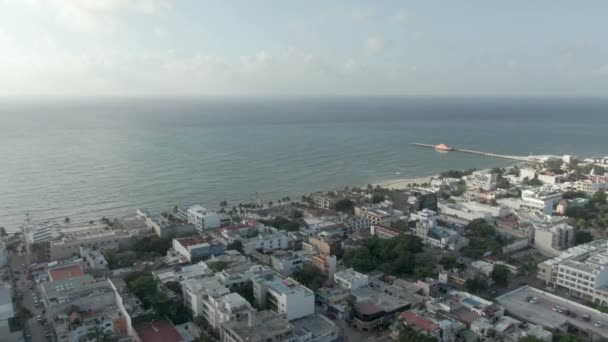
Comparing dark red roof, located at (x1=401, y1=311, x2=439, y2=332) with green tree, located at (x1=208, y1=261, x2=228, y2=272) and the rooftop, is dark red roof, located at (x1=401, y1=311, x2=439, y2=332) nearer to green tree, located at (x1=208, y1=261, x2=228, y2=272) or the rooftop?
green tree, located at (x1=208, y1=261, x2=228, y2=272)

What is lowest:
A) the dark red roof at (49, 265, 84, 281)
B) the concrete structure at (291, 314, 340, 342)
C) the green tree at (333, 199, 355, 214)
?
the green tree at (333, 199, 355, 214)

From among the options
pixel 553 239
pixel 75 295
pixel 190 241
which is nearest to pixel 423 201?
pixel 553 239

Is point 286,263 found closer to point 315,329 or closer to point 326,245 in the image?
point 326,245

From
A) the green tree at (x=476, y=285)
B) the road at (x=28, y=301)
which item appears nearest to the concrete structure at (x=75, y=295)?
the road at (x=28, y=301)

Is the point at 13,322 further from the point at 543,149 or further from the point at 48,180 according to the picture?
the point at 543,149

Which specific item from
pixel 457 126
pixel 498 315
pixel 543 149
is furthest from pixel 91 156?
pixel 457 126

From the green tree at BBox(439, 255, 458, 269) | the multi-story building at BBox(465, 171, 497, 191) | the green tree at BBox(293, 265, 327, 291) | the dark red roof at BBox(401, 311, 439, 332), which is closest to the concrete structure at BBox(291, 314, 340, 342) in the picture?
the green tree at BBox(293, 265, 327, 291)

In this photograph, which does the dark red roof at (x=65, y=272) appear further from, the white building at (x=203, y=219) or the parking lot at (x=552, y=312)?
the parking lot at (x=552, y=312)
